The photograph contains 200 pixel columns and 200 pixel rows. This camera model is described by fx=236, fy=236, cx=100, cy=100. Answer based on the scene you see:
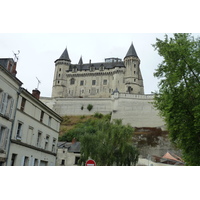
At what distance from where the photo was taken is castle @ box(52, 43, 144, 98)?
144ft

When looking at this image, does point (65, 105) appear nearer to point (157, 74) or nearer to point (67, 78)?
point (67, 78)

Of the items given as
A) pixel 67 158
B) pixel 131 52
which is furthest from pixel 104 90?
pixel 67 158

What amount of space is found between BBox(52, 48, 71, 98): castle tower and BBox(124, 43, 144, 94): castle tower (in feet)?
40.0

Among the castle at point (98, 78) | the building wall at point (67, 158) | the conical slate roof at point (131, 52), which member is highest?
the conical slate roof at point (131, 52)

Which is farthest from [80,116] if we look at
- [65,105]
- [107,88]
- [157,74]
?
[157,74]

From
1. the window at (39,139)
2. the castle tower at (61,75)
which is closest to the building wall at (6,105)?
the window at (39,139)

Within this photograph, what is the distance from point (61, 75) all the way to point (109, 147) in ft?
116

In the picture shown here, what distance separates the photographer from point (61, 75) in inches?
1865

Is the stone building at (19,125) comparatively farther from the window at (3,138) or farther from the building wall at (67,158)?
the building wall at (67,158)

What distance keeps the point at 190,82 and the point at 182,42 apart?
60.1 inches

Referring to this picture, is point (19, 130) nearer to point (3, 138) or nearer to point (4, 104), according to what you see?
point (3, 138)

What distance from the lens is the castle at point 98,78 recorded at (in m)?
43.8

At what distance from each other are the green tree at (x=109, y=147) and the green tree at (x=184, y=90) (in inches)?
221

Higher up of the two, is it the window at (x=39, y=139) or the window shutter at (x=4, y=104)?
the window shutter at (x=4, y=104)
